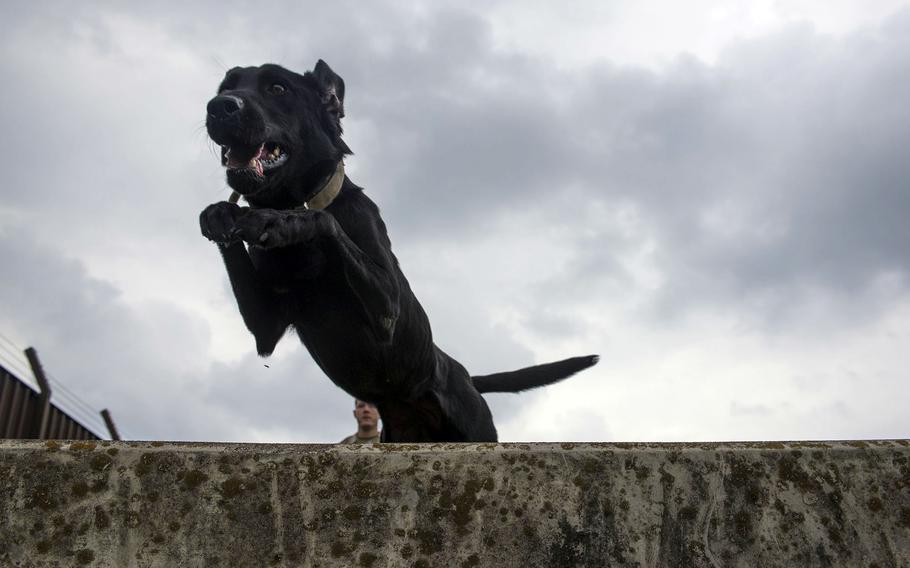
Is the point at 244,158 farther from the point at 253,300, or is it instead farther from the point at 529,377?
the point at 529,377

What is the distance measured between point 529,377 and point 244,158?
233 centimetres

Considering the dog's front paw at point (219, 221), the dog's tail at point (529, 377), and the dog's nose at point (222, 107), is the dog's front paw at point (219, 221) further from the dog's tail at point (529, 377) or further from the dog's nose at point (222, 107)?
the dog's tail at point (529, 377)

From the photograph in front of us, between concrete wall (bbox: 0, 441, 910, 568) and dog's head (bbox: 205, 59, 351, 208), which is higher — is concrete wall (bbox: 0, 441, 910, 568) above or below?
below

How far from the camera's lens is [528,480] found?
1669 mm

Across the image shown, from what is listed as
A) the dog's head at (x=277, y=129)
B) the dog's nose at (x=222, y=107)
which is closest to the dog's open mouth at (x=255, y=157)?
the dog's head at (x=277, y=129)

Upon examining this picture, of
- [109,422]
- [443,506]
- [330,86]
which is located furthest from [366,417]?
[109,422]

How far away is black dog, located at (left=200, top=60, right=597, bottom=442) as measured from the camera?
11.7 ft

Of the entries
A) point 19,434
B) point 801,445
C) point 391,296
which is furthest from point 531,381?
point 19,434

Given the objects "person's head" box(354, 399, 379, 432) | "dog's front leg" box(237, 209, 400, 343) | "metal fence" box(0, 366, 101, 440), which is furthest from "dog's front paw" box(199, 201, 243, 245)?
"metal fence" box(0, 366, 101, 440)

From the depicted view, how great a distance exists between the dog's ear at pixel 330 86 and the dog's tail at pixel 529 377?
6.29ft

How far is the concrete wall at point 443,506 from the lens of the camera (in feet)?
5.24

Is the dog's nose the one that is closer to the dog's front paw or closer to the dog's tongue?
the dog's tongue

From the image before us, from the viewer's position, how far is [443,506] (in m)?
1.64

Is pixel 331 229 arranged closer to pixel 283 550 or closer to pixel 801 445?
pixel 283 550
